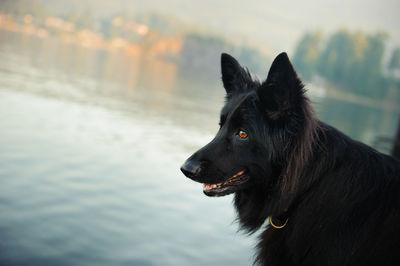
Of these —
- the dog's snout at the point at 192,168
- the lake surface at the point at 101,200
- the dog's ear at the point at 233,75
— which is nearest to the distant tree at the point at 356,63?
the lake surface at the point at 101,200

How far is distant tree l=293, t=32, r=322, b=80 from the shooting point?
89875 mm

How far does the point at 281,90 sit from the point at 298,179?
708mm

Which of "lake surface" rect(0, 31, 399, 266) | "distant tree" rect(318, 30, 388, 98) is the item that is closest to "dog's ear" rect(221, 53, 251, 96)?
"lake surface" rect(0, 31, 399, 266)

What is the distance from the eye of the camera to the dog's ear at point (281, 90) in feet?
8.21

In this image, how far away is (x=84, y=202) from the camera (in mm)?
6004

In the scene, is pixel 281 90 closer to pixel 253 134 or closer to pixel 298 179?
pixel 253 134

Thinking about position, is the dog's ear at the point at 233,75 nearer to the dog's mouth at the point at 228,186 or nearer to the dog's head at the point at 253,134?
the dog's head at the point at 253,134

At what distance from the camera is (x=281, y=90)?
8.61 feet

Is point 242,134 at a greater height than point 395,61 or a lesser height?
lesser

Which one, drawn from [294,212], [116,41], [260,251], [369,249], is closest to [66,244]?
[260,251]

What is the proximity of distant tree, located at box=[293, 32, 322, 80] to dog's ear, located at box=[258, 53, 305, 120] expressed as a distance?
88.7 meters

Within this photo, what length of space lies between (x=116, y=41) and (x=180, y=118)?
128571 mm

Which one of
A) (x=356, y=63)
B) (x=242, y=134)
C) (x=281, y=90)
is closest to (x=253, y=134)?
(x=242, y=134)

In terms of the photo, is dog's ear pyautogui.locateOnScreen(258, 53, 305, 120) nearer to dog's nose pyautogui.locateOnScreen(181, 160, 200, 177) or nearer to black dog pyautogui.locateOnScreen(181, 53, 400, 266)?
black dog pyautogui.locateOnScreen(181, 53, 400, 266)
